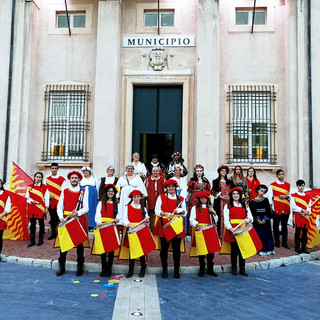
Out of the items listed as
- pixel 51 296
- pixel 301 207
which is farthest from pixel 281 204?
pixel 51 296

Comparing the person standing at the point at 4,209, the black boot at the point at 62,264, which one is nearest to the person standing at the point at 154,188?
the black boot at the point at 62,264

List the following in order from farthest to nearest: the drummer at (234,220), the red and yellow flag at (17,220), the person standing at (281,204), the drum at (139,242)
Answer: the red and yellow flag at (17,220) < the person standing at (281,204) < the drummer at (234,220) < the drum at (139,242)

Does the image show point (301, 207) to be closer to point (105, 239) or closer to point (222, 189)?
point (222, 189)

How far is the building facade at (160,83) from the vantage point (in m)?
11.3

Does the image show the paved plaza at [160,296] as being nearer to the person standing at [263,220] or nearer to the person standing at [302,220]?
the person standing at [263,220]

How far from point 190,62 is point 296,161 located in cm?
506

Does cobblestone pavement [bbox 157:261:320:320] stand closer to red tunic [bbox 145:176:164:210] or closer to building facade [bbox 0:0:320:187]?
red tunic [bbox 145:176:164:210]

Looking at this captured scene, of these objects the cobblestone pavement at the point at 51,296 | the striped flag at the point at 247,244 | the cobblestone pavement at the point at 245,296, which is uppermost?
the striped flag at the point at 247,244

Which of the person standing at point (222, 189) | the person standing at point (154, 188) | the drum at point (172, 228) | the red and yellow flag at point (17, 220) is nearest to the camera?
the drum at point (172, 228)

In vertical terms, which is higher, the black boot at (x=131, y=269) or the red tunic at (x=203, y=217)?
the red tunic at (x=203, y=217)

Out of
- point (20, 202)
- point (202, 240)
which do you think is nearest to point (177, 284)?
point (202, 240)

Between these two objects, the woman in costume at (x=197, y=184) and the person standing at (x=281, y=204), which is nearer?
the woman in costume at (x=197, y=184)

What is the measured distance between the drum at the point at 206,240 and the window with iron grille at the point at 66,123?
273 inches

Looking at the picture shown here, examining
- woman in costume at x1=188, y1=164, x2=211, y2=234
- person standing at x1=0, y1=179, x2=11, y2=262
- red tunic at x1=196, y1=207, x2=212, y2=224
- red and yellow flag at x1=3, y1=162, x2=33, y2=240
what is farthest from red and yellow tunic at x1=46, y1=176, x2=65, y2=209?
red tunic at x1=196, y1=207, x2=212, y2=224
